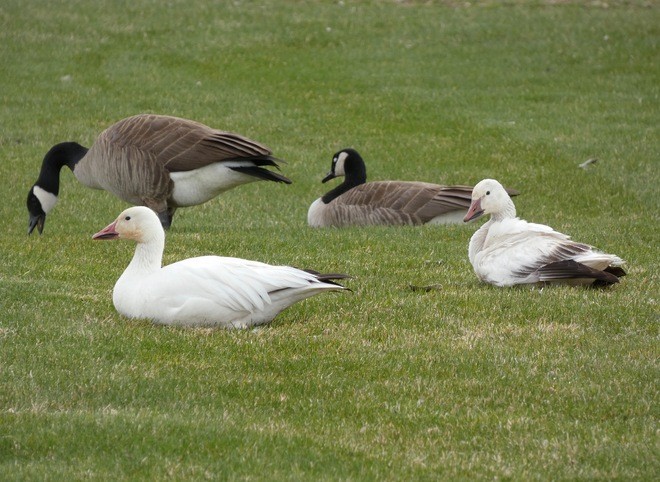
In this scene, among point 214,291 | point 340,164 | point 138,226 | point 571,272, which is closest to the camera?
point 214,291

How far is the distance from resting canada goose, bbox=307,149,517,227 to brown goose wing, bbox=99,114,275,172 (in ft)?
5.65

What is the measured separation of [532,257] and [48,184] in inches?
274

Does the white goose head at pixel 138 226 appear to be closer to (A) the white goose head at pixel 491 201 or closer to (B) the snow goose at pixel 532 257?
(B) the snow goose at pixel 532 257

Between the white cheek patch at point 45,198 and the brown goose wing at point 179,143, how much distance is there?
3.52 ft

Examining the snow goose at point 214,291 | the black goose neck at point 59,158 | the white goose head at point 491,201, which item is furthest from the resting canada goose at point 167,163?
the snow goose at point 214,291

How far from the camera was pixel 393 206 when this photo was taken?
45.2 ft

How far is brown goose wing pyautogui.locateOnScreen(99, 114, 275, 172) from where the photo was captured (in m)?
12.5

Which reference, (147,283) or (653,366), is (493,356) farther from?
(147,283)

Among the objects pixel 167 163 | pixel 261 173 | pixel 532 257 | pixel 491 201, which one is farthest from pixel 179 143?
pixel 532 257

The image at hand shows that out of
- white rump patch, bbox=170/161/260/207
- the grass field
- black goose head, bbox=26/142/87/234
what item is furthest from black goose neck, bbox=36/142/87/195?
white rump patch, bbox=170/161/260/207

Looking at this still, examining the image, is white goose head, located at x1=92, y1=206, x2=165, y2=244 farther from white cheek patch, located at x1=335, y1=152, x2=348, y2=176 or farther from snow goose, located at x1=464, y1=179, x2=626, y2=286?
white cheek patch, located at x1=335, y1=152, x2=348, y2=176

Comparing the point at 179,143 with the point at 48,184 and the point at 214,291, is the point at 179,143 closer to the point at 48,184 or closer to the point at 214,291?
the point at 48,184

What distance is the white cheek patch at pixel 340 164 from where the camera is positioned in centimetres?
1514

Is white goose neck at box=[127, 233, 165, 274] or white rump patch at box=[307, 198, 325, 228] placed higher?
white goose neck at box=[127, 233, 165, 274]
